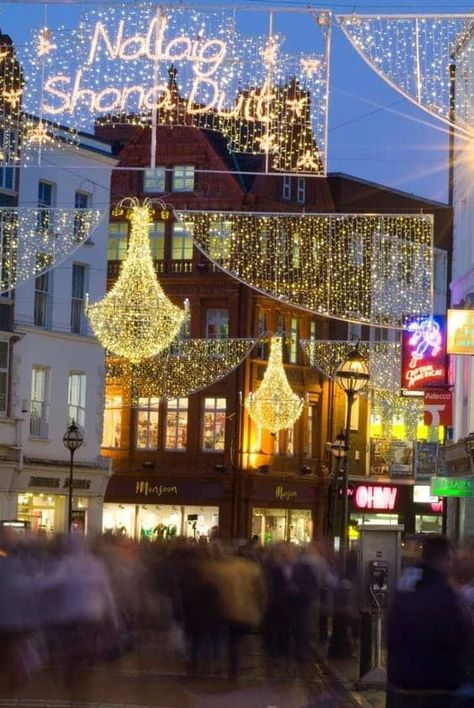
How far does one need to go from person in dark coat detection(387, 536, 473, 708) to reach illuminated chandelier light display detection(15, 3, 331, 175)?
9749 millimetres

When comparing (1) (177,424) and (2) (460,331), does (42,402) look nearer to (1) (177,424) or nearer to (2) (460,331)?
(2) (460,331)

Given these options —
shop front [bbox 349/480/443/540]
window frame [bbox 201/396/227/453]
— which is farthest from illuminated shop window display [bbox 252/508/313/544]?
window frame [bbox 201/396/227/453]

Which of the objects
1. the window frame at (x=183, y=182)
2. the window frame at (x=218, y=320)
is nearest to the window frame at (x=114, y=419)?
the window frame at (x=218, y=320)

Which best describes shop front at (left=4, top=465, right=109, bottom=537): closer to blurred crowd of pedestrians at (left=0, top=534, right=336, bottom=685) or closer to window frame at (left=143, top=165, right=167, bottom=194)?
blurred crowd of pedestrians at (left=0, top=534, right=336, bottom=685)

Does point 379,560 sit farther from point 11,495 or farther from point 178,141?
point 178,141

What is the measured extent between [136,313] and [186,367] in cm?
2551

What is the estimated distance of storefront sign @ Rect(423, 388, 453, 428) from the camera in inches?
1465

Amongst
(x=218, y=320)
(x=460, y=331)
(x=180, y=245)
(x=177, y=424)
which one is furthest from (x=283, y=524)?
(x=460, y=331)

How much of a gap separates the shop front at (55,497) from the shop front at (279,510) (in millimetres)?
15912

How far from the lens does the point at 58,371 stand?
46.7 m

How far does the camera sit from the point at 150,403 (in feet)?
216

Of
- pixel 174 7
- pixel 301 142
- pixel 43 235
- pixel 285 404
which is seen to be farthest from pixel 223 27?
pixel 285 404

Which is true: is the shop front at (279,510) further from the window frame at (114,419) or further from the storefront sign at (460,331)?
the storefront sign at (460,331)

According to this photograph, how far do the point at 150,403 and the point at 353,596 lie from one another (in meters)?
40.0
